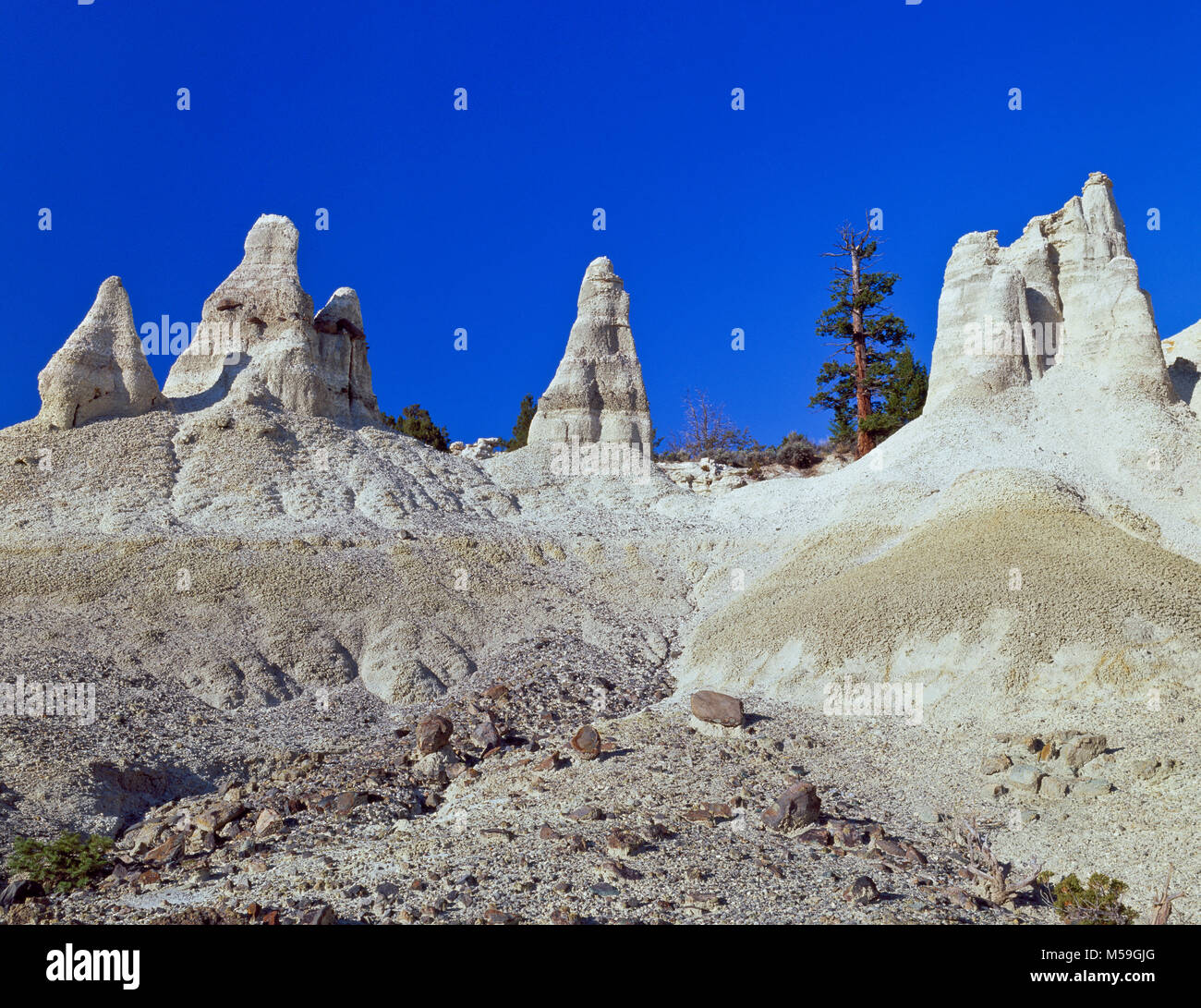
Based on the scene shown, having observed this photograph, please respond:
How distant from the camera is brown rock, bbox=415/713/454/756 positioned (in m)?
15.4

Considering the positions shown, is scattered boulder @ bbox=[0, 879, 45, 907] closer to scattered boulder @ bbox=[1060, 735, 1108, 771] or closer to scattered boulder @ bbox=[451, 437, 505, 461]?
scattered boulder @ bbox=[1060, 735, 1108, 771]

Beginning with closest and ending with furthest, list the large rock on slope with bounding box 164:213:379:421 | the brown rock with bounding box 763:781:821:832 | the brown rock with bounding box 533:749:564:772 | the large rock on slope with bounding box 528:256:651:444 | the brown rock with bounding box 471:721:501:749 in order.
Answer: the brown rock with bounding box 763:781:821:832 → the brown rock with bounding box 533:749:564:772 → the brown rock with bounding box 471:721:501:749 → the large rock on slope with bounding box 164:213:379:421 → the large rock on slope with bounding box 528:256:651:444

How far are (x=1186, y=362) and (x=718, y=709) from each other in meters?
26.3

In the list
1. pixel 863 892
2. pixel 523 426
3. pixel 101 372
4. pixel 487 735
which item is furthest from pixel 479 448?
pixel 863 892

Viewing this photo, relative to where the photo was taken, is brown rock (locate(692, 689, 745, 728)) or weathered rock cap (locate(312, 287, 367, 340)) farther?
weathered rock cap (locate(312, 287, 367, 340))

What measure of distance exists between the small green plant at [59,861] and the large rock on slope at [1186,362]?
32422 millimetres

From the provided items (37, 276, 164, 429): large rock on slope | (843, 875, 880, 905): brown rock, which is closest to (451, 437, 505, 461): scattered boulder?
(37, 276, 164, 429): large rock on slope

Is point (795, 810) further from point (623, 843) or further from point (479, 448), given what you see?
point (479, 448)

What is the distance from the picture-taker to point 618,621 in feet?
76.1

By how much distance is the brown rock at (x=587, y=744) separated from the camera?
13.8 metres

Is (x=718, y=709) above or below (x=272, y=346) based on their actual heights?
below

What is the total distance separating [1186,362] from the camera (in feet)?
102

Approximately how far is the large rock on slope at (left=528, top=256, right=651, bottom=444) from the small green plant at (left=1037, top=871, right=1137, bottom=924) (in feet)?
82.1
